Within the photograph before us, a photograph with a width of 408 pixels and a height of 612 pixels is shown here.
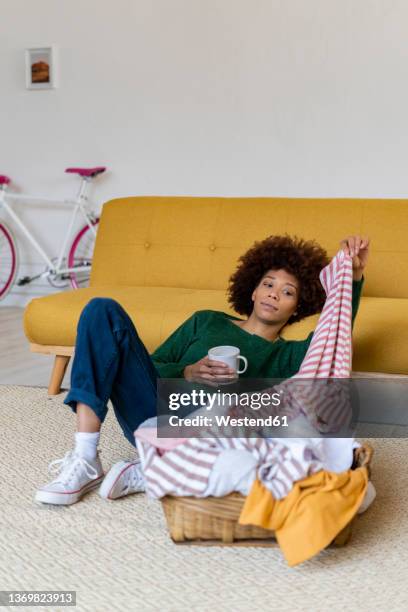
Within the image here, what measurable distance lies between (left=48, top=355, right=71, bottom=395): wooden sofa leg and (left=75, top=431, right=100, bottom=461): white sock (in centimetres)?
105

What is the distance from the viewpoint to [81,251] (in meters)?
5.09

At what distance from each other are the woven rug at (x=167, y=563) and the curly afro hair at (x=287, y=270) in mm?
513

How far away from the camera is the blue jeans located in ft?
5.67

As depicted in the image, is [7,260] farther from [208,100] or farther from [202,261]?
[202,261]

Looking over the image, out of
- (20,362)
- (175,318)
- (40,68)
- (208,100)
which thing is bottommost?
(20,362)

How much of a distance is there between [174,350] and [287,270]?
37 cm

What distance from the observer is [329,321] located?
178 cm

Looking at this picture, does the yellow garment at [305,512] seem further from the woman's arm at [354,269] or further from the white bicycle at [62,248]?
the white bicycle at [62,248]

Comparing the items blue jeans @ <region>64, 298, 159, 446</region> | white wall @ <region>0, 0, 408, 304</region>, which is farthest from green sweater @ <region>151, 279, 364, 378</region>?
white wall @ <region>0, 0, 408, 304</region>

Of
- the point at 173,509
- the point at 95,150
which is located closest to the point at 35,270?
the point at 95,150

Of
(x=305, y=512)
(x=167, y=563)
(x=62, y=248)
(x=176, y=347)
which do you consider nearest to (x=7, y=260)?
(x=62, y=248)

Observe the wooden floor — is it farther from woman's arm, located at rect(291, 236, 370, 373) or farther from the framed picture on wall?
the framed picture on wall

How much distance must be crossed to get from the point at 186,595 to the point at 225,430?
368 millimetres

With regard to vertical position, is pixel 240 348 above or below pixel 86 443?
above
